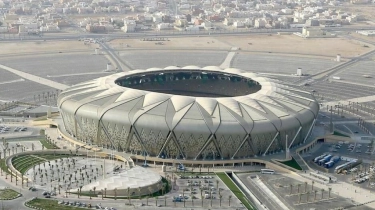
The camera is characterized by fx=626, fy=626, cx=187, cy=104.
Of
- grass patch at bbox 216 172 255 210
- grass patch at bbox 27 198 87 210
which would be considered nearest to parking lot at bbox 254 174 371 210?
grass patch at bbox 216 172 255 210

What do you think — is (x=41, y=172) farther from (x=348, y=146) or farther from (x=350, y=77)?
(x=350, y=77)

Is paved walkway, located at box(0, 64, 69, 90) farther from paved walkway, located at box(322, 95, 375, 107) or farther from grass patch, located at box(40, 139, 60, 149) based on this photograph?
paved walkway, located at box(322, 95, 375, 107)

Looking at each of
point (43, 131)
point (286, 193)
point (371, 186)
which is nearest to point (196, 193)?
point (286, 193)

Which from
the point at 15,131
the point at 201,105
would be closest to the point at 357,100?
the point at 201,105

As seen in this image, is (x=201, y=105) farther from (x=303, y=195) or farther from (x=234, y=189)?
(x=303, y=195)

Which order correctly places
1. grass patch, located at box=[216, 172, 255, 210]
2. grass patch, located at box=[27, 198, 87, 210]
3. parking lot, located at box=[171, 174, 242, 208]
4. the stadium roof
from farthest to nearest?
1. the stadium roof
2. grass patch, located at box=[216, 172, 255, 210]
3. parking lot, located at box=[171, 174, 242, 208]
4. grass patch, located at box=[27, 198, 87, 210]

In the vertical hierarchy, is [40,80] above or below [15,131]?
below
